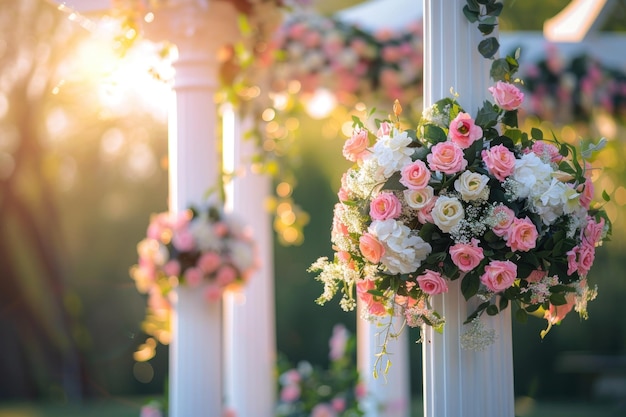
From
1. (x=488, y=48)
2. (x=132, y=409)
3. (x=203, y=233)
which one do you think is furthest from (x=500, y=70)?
(x=132, y=409)

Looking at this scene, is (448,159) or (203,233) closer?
(448,159)

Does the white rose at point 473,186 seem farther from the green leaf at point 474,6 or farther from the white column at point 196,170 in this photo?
the white column at point 196,170

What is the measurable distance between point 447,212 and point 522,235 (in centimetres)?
17

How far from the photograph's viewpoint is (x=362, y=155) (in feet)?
6.23

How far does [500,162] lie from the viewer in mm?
1720

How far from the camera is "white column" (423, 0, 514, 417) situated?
1901 mm

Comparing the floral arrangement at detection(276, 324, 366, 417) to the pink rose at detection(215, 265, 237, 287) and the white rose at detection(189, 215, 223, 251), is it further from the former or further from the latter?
the white rose at detection(189, 215, 223, 251)

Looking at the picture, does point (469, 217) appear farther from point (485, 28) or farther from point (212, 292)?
point (212, 292)

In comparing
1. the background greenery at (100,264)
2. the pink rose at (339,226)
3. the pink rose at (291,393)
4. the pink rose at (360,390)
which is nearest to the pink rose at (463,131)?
the pink rose at (339,226)

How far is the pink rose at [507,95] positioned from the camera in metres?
1.81

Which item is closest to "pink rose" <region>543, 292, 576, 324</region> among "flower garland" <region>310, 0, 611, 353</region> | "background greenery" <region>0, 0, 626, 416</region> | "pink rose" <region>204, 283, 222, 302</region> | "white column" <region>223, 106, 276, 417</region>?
"flower garland" <region>310, 0, 611, 353</region>

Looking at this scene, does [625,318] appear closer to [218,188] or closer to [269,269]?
[269,269]

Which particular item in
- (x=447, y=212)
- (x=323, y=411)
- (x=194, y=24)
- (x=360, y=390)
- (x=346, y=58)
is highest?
(x=346, y=58)

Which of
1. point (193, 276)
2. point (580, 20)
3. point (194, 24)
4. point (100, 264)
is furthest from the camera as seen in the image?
point (100, 264)
